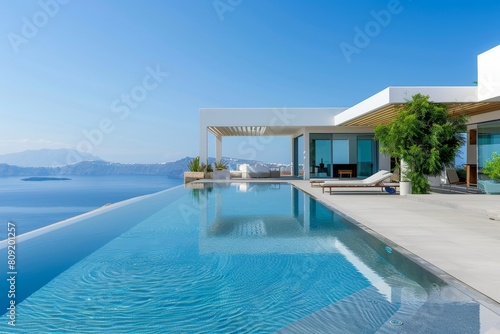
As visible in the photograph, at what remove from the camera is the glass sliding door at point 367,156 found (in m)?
22.0

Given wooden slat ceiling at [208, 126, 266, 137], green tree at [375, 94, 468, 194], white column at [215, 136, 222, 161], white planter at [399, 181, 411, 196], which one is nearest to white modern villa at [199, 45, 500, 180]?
wooden slat ceiling at [208, 126, 266, 137]

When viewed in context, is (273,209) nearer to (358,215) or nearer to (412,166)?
(358,215)

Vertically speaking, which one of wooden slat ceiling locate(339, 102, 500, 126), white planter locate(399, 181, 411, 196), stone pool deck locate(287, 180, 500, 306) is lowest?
stone pool deck locate(287, 180, 500, 306)

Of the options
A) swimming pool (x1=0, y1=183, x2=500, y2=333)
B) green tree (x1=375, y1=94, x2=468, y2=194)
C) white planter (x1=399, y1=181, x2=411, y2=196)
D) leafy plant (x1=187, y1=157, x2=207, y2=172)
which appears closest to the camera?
swimming pool (x1=0, y1=183, x2=500, y2=333)

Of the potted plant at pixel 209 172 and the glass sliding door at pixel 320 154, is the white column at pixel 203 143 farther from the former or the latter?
the glass sliding door at pixel 320 154

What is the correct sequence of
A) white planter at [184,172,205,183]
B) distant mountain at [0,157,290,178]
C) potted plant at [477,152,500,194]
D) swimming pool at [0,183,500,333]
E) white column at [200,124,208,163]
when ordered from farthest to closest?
distant mountain at [0,157,290,178]
white planter at [184,172,205,183]
white column at [200,124,208,163]
potted plant at [477,152,500,194]
swimming pool at [0,183,500,333]

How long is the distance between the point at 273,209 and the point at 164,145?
22.7 meters

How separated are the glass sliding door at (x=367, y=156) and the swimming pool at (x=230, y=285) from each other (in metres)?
16.5

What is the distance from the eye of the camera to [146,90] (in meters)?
14.0

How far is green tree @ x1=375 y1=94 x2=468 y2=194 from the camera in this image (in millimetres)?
11344

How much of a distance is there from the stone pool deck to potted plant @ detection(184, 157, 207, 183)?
12259 mm

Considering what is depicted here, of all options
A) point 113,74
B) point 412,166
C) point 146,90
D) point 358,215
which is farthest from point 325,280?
point 113,74

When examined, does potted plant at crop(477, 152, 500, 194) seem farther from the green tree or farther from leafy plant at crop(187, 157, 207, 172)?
leafy plant at crop(187, 157, 207, 172)

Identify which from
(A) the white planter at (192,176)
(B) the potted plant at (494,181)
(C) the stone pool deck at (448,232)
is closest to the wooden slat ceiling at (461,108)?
(B) the potted plant at (494,181)
